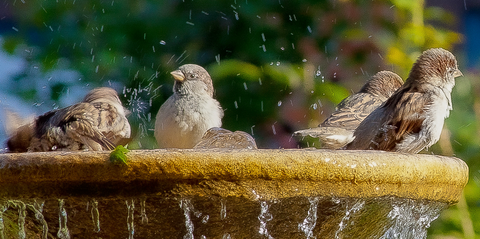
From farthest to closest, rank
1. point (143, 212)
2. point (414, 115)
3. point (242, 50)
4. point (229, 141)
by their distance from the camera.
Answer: point (242, 50) → point (414, 115) → point (229, 141) → point (143, 212)

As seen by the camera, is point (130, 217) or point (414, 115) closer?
point (130, 217)

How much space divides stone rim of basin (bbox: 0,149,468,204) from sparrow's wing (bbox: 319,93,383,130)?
1.94 m

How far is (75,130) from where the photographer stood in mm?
3186

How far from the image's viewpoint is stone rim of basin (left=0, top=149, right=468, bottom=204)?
5.72 ft

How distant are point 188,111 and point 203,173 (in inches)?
83.6

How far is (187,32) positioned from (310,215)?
2.52m

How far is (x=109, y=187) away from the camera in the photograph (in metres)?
1.79

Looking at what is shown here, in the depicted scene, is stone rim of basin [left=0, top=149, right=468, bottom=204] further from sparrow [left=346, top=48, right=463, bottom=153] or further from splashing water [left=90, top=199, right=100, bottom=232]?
sparrow [left=346, top=48, right=463, bottom=153]

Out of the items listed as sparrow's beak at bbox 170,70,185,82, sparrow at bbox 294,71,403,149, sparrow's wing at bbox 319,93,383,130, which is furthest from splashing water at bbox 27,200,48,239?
sparrow's wing at bbox 319,93,383,130

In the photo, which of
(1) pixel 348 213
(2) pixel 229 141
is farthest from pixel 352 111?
(1) pixel 348 213

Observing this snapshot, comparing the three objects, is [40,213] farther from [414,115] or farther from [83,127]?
[414,115]

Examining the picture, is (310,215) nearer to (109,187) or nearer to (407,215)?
(407,215)

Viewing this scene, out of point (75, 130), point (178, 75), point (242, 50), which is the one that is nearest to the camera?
point (75, 130)

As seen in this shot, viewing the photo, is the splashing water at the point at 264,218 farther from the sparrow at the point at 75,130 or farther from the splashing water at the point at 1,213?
the sparrow at the point at 75,130
